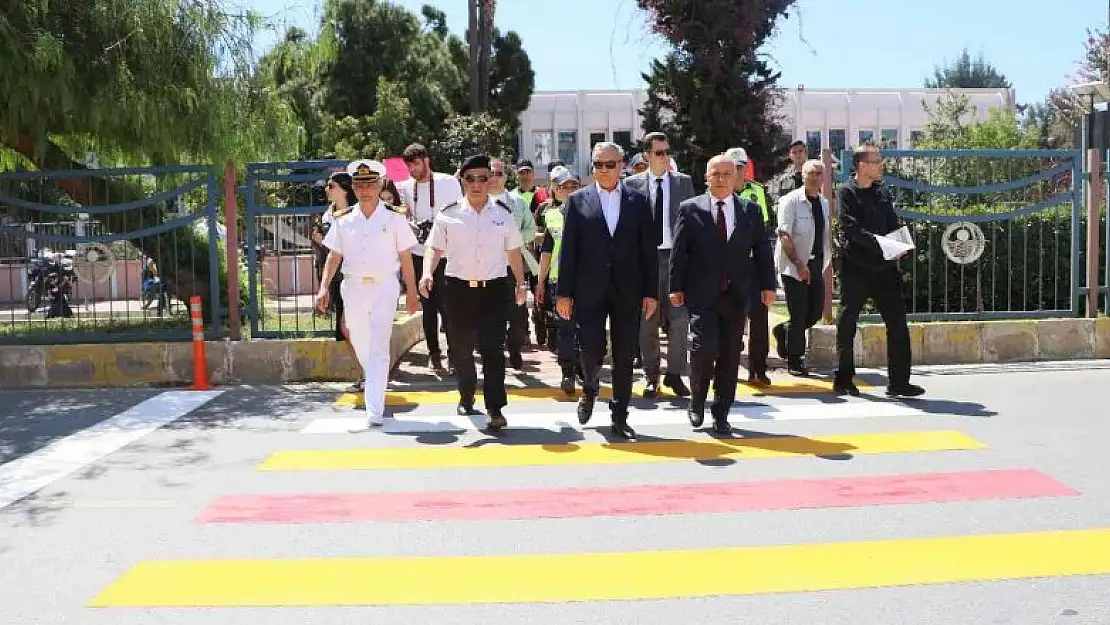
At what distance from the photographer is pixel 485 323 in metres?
8.12

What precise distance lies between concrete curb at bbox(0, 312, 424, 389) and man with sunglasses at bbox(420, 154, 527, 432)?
2792mm

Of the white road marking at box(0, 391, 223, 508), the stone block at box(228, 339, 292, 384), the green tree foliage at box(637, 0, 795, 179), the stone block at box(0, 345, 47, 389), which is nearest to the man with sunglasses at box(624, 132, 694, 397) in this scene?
the stone block at box(228, 339, 292, 384)

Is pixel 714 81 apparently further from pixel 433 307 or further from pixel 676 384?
pixel 676 384

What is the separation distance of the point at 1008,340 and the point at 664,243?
4.01 metres

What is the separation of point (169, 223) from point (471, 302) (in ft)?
13.5

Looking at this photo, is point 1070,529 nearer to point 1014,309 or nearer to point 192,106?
point 1014,309

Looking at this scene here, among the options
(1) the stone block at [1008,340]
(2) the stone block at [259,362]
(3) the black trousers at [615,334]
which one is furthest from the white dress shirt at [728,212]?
(2) the stone block at [259,362]

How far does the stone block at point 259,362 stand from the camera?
1066 centimetres

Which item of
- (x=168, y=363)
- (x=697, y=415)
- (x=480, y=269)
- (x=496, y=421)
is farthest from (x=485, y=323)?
(x=168, y=363)

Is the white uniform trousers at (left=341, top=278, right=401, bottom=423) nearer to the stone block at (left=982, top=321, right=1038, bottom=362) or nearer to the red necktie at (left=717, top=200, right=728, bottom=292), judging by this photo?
the red necktie at (left=717, top=200, right=728, bottom=292)

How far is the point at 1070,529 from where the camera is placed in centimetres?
546

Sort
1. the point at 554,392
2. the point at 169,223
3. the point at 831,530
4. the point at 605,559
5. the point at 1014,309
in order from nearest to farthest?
the point at 605,559 < the point at 831,530 < the point at 554,392 < the point at 169,223 < the point at 1014,309

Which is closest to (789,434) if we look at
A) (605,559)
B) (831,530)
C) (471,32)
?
(831,530)

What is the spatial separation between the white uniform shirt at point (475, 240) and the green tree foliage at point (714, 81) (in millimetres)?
11663
